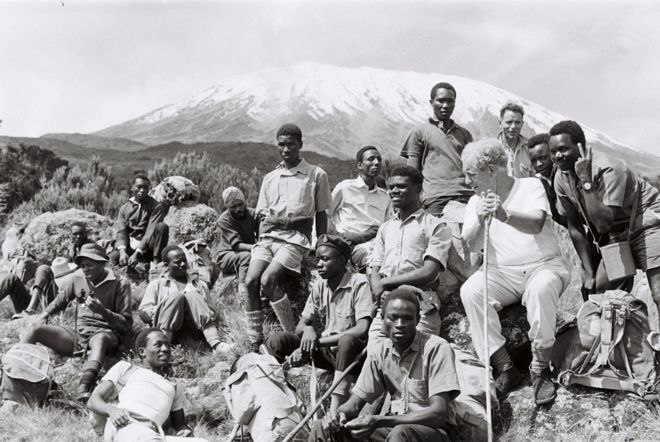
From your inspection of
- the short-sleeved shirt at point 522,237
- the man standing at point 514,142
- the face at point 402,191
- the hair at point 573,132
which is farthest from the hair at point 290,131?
the hair at point 573,132

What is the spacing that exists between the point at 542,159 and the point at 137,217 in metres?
5.43

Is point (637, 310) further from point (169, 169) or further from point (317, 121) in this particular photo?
point (317, 121)

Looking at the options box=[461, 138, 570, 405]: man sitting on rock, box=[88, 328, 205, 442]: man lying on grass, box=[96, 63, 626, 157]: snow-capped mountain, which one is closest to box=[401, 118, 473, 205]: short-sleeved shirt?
box=[461, 138, 570, 405]: man sitting on rock

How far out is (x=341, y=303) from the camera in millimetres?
5305

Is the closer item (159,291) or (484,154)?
(484,154)

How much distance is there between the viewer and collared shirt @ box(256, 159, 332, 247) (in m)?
6.60

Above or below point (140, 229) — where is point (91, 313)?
below

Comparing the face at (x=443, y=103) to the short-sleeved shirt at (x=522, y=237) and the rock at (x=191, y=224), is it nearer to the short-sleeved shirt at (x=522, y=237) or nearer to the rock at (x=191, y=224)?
the short-sleeved shirt at (x=522, y=237)

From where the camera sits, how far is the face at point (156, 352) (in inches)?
209

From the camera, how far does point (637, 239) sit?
4695 mm

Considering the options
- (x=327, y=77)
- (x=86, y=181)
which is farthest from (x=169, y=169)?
(x=327, y=77)

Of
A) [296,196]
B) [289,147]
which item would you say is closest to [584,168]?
[296,196]

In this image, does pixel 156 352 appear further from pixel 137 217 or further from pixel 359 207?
pixel 137 217

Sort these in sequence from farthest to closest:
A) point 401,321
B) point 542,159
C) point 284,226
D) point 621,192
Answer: point 284,226 < point 542,159 < point 621,192 < point 401,321
